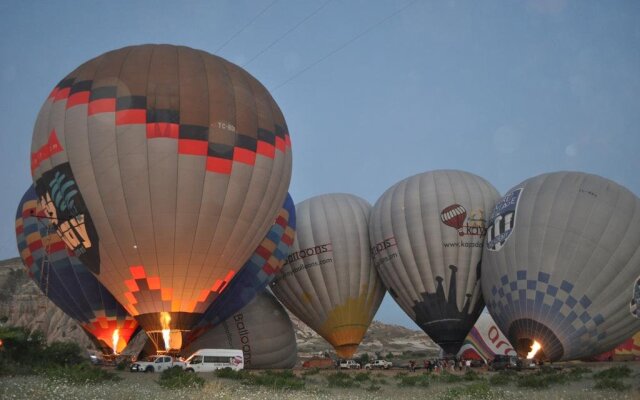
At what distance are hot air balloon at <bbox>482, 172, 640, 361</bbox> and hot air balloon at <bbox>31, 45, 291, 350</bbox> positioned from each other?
35.5 feet

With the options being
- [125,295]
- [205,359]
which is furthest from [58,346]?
[205,359]

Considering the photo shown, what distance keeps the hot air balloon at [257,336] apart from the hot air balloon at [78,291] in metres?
2.97

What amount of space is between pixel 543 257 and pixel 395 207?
802 centimetres

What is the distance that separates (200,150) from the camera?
56.9 feet

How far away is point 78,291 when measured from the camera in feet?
72.2

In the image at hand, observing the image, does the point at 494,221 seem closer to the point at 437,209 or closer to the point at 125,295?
the point at 437,209

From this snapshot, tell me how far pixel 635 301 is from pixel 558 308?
3309 millimetres

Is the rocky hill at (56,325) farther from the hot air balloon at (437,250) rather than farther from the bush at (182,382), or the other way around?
the bush at (182,382)

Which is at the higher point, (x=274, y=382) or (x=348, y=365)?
(x=274, y=382)

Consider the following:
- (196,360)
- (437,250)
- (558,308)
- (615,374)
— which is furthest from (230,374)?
(558,308)

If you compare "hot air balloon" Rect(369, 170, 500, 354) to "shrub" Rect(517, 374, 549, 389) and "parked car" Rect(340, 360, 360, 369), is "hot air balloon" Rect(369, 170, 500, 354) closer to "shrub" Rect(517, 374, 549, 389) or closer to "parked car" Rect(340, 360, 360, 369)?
"parked car" Rect(340, 360, 360, 369)

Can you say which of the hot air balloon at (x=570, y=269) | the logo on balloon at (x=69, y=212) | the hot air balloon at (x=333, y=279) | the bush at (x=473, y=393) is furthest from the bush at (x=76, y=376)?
the hot air balloon at (x=570, y=269)

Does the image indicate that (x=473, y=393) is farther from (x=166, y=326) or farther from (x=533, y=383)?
(x=166, y=326)

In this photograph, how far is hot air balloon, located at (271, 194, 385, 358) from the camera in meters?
28.7
